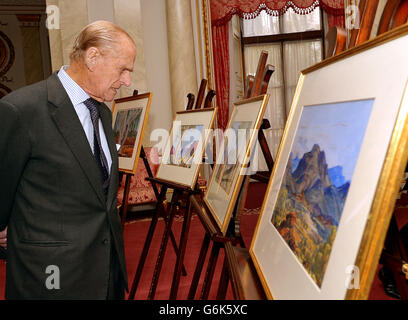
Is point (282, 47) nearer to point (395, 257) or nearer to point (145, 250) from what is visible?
point (145, 250)

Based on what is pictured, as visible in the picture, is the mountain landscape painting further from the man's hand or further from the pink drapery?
the pink drapery

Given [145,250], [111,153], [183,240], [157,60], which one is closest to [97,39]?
[111,153]

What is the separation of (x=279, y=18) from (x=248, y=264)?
10.4 metres

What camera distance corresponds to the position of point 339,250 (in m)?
0.75

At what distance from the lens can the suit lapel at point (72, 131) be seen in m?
1.72

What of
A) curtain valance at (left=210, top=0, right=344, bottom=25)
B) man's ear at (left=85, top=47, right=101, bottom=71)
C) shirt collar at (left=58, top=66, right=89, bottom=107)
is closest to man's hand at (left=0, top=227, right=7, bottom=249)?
shirt collar at (left=58, top=66, right=89, bottom=107)

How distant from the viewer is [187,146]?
3.01 m

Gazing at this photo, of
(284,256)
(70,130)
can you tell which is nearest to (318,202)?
(284,256)

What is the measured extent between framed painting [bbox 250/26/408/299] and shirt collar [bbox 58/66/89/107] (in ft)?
3.36

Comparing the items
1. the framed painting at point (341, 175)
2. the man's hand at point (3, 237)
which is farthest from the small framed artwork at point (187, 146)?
the framed painting at point (341, 175)

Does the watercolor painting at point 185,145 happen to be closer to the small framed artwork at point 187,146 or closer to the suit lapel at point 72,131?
the small framed artwork at point 187,146

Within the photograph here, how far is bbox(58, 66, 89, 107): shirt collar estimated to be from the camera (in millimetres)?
1829

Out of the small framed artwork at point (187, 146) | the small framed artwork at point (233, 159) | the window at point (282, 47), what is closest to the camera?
the small framed artwork at point (233, 159)

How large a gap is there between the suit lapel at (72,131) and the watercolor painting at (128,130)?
1.99m
